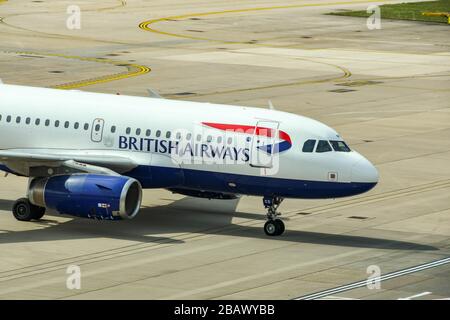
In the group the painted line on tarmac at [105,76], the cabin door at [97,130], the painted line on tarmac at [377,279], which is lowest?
the painted line on tarmac at [377,279]

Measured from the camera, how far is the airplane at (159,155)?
1649 inches

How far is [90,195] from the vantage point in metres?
41.6

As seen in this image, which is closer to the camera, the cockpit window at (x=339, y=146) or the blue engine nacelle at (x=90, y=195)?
the blue engine nacelle at (x=90, y=195)

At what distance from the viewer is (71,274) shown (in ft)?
122

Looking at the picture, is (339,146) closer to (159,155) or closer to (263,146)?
(263,146)

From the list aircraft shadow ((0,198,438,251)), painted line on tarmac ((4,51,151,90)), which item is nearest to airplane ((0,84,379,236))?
aircraft shadow ((0,198,438,251))

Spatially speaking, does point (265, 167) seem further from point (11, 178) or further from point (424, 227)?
point (11, 178)

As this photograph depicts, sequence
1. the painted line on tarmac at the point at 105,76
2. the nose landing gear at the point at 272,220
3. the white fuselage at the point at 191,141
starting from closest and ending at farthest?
the white fuselage at the point at 191,141 < the nose landing gear at the point at 272,220 < the painted line on tarmac at the point at 105,76

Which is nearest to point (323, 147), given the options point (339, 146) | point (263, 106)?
point (339, 146)

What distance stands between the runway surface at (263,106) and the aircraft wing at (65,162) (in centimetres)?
190

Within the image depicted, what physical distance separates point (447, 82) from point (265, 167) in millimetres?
40180

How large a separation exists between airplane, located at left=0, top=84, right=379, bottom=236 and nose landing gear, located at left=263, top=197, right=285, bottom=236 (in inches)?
1.3

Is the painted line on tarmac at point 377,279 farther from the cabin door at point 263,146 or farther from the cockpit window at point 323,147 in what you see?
the cabin door at point 263,146

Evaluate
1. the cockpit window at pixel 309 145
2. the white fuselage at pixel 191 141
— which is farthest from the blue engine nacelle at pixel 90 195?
the cockpit window at pixel 309 145
